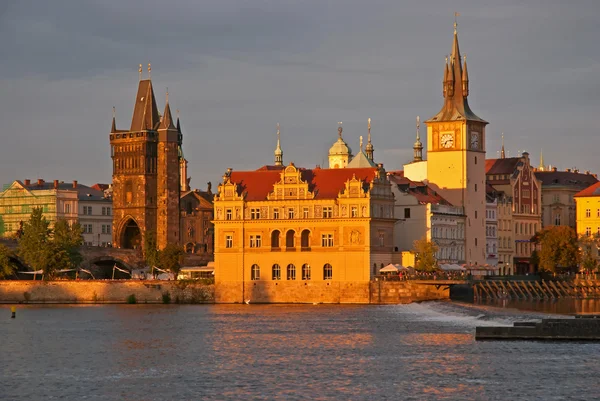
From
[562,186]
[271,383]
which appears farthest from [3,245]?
[271,383]

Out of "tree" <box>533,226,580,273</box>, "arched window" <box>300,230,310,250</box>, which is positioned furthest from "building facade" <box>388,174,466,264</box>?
"tree" <box>533,226,580,273</box>

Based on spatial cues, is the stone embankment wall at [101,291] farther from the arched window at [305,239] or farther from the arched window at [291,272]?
the arched window at [305,239]

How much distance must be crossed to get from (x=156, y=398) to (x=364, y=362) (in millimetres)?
15383

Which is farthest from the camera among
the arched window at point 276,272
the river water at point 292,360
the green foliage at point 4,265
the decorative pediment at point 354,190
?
the green foliage at point 4,265

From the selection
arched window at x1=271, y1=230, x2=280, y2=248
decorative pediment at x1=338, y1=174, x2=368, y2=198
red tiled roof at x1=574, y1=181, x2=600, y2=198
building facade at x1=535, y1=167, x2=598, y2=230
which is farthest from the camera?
building facade at x1=535, y1=167, x2=598, y2=230

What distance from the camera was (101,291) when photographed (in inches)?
5664

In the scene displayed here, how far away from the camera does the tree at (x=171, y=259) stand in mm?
158000

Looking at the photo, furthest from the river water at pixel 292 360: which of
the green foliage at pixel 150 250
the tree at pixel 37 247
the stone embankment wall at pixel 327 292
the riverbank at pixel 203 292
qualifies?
the green foliage at pixel 150 250

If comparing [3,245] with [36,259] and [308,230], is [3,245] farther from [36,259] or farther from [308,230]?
[308,230]

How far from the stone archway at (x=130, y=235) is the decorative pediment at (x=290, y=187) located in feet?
148

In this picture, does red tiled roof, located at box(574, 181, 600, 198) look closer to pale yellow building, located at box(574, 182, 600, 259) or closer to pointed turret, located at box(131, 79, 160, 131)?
pale yellow building, located at box(574, 182, 600, 259)

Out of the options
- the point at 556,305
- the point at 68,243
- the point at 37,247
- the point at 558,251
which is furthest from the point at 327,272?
the point at 558,251

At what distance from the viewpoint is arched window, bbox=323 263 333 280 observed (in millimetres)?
135625

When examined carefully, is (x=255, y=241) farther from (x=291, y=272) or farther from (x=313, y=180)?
(x=313, y=180)
